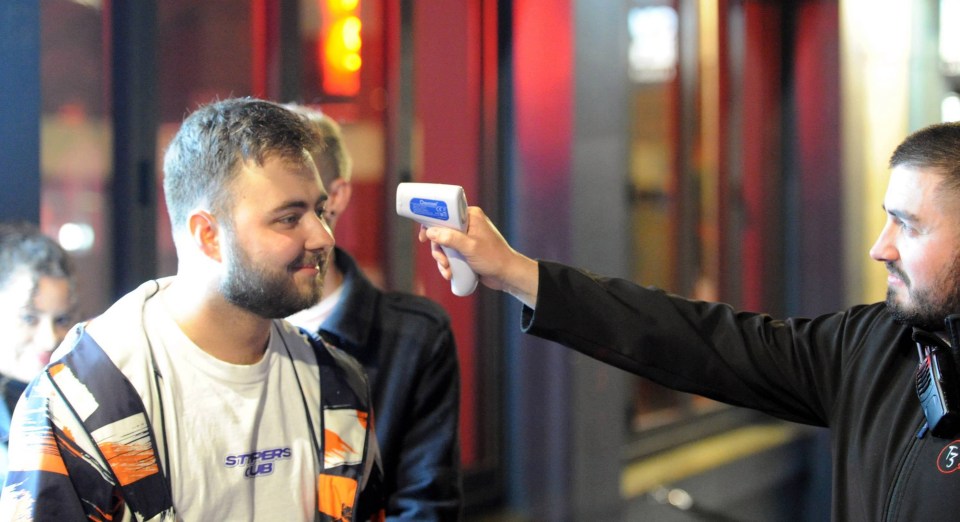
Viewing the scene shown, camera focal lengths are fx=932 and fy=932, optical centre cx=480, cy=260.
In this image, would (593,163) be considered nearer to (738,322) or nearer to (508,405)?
(508,405)

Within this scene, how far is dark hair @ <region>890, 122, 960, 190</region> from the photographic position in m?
1.64

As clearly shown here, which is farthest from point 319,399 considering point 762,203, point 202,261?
point 762,203

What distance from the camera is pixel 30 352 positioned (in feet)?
5.54

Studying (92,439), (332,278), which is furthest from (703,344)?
(92,439)

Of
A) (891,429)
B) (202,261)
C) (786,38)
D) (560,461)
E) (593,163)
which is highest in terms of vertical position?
(786,38)

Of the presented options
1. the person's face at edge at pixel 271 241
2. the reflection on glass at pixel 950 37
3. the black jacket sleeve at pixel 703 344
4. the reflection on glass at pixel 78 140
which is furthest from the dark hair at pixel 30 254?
the reflection on glass at pixel 950 37

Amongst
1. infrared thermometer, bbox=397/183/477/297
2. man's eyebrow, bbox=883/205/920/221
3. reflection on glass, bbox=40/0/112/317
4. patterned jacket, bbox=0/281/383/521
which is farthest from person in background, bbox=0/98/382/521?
man's eyebrow, bbox=883/205/920/221

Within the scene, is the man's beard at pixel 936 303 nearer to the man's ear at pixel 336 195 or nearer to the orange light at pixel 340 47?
the man's ear at pixel 336 195

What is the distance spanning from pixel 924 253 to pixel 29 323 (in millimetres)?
1607

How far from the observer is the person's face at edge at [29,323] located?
167 cm

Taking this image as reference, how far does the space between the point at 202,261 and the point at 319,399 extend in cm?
30

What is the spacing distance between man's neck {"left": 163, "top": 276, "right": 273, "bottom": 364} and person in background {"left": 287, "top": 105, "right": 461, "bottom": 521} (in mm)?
309

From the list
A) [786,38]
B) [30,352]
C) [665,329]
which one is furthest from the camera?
[786,38]

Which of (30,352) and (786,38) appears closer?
(30,352)
